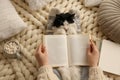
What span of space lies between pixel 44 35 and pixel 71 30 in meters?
0.13

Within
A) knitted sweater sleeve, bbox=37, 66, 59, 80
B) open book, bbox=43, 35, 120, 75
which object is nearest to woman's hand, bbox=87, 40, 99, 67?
open book, bbox=43, 35, 120, 75

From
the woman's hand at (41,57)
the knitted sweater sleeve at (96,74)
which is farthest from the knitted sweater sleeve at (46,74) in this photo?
the knitted sweater sleeve at (96,74)

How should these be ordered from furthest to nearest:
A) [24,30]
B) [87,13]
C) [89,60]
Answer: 1. [87,13]
2. [24,30]
3. [89,60]

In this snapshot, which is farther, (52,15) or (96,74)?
(52,15)

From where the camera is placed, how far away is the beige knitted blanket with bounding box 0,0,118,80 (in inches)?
49.4

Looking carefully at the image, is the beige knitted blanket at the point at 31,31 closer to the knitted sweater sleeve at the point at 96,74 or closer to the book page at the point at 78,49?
the book page at the point at 78,49

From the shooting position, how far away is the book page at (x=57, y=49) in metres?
1.26

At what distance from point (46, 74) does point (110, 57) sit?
1.15 feet

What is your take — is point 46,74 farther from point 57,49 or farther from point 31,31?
point 31,31

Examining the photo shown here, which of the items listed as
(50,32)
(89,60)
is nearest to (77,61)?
(89,60)

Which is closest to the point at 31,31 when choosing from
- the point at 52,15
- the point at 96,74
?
the point at 52,15

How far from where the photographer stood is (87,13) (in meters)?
1.46

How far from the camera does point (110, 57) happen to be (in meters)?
1.34

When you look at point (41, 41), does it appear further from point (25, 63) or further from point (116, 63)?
point (116, 63)
